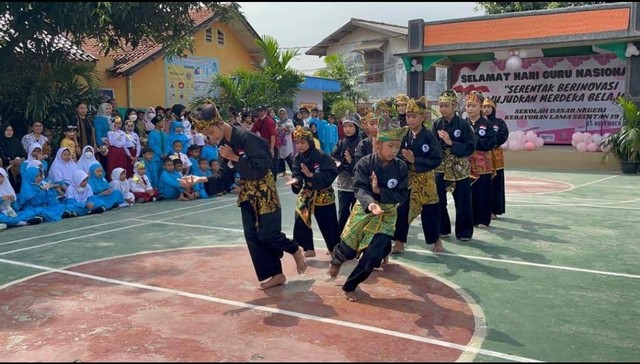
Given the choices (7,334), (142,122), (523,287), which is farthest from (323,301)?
(142,122)

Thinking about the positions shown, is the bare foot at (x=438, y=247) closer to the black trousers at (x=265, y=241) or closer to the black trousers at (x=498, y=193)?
the black trousers at (x=265, y=241)

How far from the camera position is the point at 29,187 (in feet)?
33.3

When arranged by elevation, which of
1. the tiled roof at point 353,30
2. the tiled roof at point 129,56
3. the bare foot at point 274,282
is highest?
the tiled roof at point 353,30

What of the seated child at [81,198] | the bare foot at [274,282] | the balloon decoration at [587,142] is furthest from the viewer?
the balloon decoration at [587,142]

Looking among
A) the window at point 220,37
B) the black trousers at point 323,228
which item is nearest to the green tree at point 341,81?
the window at point 220,37

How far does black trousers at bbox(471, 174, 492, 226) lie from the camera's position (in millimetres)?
8680

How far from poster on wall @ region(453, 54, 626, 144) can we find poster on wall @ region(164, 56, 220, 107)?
9.33 metres

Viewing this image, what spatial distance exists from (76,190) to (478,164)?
7.08 metres

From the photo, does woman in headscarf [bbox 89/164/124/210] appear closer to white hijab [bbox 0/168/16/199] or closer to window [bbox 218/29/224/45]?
white hijab [bbox 0/168/16/199]

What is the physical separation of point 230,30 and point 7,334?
20.3 meters

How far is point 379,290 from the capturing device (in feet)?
18.8

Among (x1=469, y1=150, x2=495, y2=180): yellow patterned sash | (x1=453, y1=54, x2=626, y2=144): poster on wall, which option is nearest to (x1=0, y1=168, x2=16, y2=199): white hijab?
(x1=469, y1=150, x2=495, y2=180): yellow patterned sash

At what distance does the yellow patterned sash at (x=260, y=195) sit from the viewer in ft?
18.5

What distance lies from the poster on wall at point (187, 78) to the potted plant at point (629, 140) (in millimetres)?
13035
